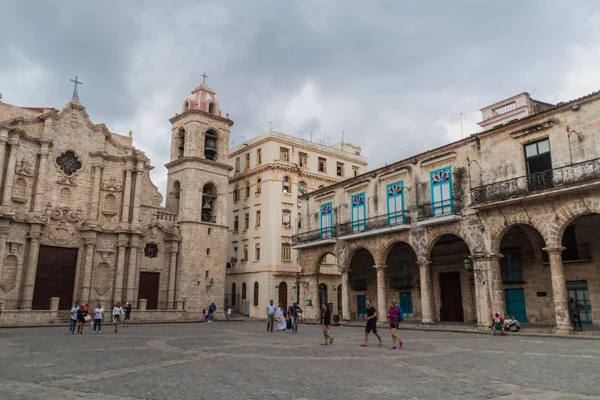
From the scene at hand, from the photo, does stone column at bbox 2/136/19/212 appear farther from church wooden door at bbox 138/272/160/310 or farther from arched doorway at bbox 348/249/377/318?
arched doorway at bbox 348/249/377/318

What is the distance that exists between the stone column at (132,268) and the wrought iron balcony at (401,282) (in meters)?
18.8

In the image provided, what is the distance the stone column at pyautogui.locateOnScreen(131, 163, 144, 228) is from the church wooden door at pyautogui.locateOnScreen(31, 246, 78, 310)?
456 centimetres

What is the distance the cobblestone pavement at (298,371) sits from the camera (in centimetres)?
770

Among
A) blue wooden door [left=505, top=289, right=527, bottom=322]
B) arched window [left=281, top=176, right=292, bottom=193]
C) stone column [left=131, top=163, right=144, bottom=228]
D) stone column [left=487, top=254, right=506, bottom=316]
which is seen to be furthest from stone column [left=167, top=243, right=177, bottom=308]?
blue wooden door [left=505, top=289, right=527, bottom=322]

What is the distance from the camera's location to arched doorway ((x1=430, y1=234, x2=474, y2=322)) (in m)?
26.3

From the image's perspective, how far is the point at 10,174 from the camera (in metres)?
29.8

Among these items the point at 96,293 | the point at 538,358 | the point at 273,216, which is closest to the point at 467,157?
the point at 538,358

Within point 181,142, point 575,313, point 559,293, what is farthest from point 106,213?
point 575,313

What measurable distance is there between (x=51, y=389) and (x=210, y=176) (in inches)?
1250

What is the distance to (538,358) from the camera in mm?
11891

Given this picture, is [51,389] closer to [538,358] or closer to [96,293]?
[538,358]

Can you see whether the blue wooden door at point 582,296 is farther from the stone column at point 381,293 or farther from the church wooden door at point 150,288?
the church wooden door at point 150,288

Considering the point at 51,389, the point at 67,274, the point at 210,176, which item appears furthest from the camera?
the point at 210,176

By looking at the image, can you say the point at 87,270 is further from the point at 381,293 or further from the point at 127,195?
the point at 381,293
